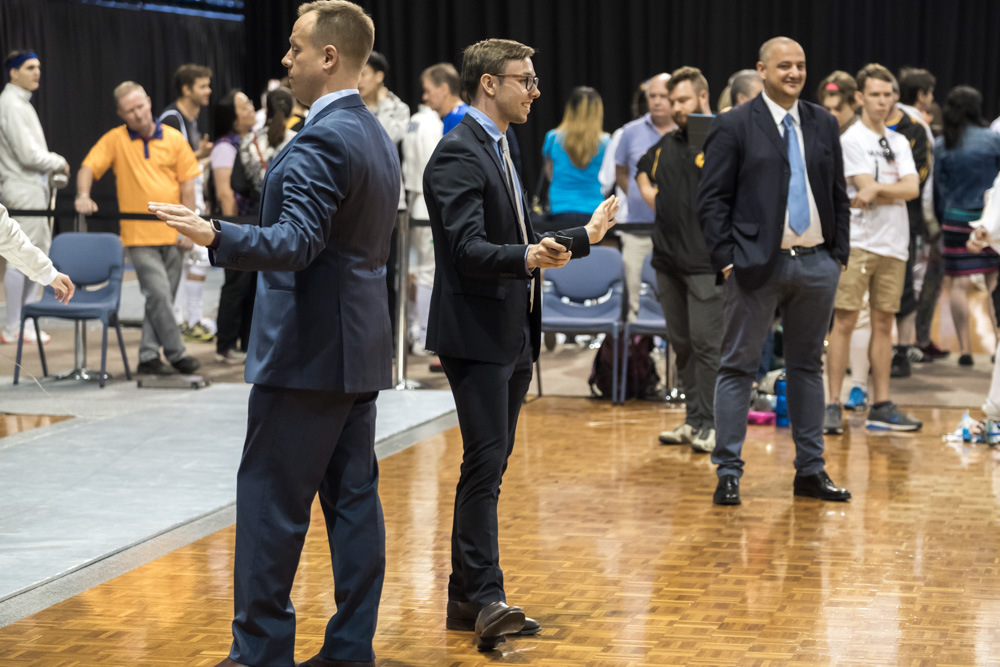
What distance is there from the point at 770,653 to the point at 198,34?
13.2 meters

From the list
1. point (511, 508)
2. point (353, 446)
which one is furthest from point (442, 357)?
point (511, 508)

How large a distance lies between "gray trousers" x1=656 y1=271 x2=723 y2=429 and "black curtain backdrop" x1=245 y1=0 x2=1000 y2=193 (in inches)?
329

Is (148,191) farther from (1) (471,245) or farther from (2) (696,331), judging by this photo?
(1) (471,245)

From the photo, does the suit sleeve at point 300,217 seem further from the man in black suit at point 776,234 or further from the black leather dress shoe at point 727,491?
the black leather dress shoe at point 727,491

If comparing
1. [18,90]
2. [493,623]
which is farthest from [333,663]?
[18,90]

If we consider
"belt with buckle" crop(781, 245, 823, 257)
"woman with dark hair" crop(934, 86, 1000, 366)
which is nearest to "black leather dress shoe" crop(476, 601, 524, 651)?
"belt with buckle" crop(781, 245, 823, 257)

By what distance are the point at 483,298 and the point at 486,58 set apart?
59 centimetres

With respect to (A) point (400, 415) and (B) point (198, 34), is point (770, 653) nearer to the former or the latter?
(A) point (400, 415)

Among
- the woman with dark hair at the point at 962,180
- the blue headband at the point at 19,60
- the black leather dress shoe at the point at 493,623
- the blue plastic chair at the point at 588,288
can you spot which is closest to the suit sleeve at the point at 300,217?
the black leather dress shoe at the point at 493,623

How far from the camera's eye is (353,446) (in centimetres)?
276

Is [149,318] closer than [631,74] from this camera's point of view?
Yes

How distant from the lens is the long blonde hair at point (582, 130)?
7.77 m

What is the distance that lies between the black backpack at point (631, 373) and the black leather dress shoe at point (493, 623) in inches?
142

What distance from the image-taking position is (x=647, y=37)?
1395 centimetres
